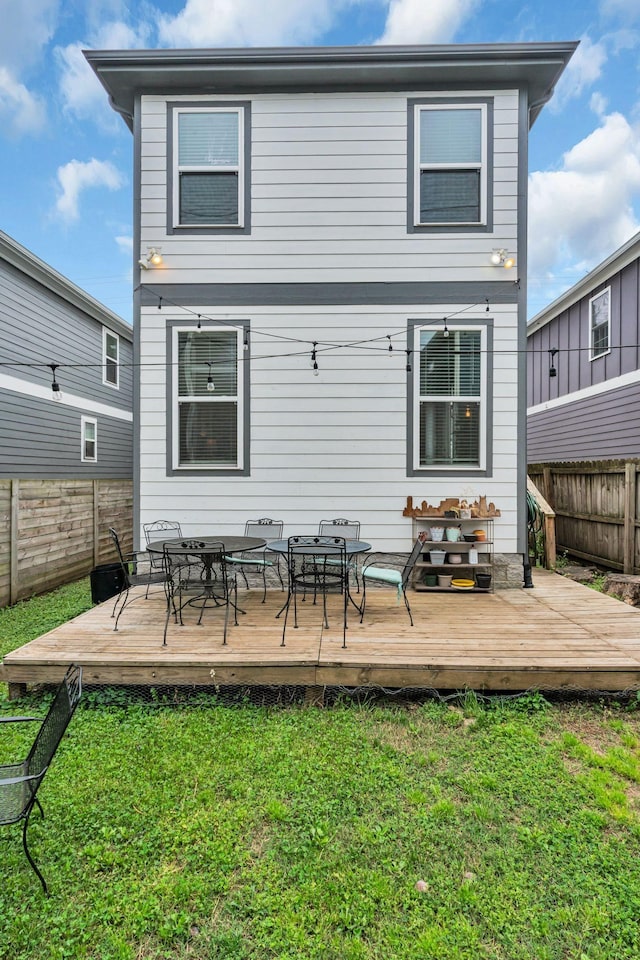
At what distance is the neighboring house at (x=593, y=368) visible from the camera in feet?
28.5

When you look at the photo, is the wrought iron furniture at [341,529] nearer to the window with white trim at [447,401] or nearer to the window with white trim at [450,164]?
the window with white trim at [447,401]

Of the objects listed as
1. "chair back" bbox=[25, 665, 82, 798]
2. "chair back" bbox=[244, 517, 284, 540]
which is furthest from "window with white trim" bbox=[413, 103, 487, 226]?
"chair back" bbox=[25, 665, 82, 798]

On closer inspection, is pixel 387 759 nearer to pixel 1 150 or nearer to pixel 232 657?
pixel 232 657

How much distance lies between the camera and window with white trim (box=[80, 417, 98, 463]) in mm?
10617

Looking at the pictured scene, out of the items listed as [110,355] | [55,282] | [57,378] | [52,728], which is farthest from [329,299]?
[110,355]

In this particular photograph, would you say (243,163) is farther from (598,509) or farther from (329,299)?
(598,509)

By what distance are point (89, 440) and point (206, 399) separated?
22.1ft

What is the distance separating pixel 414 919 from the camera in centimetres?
173

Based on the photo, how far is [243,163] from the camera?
18.0 feet

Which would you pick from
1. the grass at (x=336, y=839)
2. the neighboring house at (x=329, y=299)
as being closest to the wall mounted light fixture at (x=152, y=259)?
the neighboring house at (x=329, y=299)

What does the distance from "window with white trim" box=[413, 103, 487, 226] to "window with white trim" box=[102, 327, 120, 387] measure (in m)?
8.81

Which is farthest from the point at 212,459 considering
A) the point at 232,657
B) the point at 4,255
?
the point at 4,255

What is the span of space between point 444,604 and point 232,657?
2.47 meters

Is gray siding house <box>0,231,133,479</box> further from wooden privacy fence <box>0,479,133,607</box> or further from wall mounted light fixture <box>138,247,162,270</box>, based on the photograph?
wall mounted light fixture <box>138,247,162,270</box>
